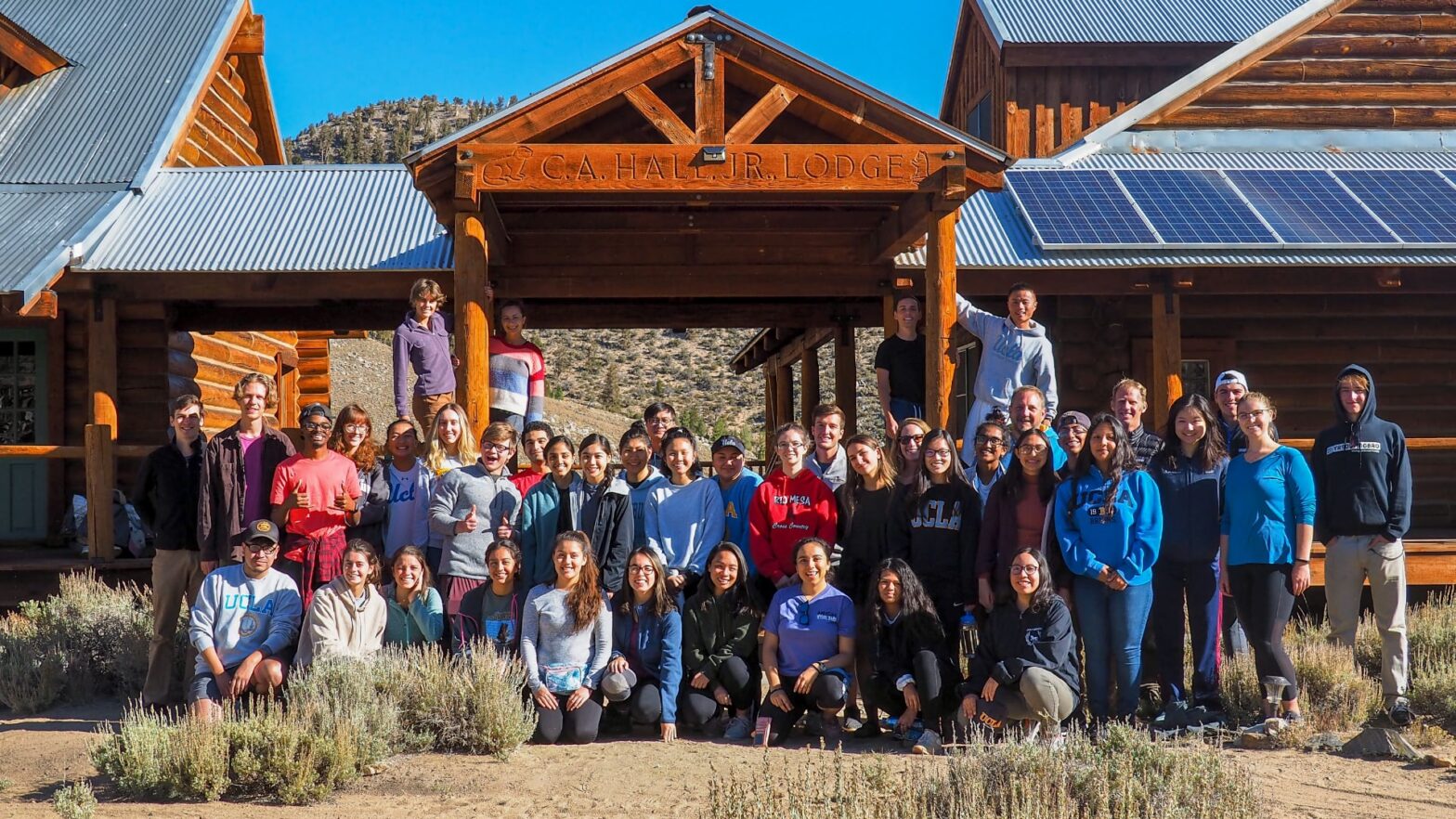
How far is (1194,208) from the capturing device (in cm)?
1235

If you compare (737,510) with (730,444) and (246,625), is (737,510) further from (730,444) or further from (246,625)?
(246,625)

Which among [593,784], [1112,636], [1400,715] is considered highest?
[1112,636]

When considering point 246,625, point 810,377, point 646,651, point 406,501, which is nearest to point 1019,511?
point 646,651

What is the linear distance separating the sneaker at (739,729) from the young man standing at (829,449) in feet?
4.57

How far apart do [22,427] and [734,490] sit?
8993mm

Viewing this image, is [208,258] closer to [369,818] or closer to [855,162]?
[855,162]

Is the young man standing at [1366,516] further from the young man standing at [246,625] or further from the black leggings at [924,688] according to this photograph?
the young man standing at [246,625]

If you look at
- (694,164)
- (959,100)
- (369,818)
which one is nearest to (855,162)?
(694,164)

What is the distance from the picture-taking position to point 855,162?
9.09m

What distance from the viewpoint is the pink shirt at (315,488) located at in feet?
24.8

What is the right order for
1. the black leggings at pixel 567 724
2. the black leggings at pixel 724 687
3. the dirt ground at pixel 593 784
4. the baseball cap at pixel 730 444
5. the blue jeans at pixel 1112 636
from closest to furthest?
the dirt ground at pixel 593 784
the blue jeans at pixel 1112 636
the black leggings at pixel 567 724
the black leggings at pixel 724 687
the baseball cap at pixel 730 444

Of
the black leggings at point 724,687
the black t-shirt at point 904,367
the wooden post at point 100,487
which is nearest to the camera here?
the black leggings at point 724,687

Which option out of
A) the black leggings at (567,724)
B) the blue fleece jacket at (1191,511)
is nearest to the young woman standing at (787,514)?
the black leggings at (567,724)

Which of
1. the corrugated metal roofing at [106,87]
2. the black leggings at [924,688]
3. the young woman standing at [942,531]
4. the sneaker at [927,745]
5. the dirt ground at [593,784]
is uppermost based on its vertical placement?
the corrugated metal roofing at [106,87]
